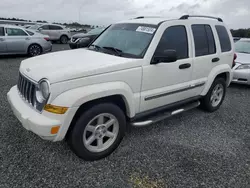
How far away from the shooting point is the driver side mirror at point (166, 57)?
2916 millimetres

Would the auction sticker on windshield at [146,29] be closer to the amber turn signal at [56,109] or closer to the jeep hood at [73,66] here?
the jeep hood at [73,66]

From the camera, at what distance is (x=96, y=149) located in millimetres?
2857

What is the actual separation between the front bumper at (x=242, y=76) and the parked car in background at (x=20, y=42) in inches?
340

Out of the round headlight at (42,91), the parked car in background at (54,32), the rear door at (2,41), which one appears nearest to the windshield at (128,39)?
the round headlight at (42,91)

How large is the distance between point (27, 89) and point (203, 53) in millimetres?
2951

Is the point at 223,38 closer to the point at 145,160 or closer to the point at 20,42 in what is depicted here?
the point at 145,160

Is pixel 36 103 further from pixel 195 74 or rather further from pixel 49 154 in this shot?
pixel 195 74

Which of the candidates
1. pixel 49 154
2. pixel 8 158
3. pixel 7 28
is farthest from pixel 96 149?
pixel 7 28

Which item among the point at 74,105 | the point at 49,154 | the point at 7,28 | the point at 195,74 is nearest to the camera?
the point at 74,105

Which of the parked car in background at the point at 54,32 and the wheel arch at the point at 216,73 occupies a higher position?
the wheel arch at the point at 216,73

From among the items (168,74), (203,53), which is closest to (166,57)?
(168,74)

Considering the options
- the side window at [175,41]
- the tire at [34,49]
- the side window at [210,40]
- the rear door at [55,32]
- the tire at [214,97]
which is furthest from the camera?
the rear door at [55,32]

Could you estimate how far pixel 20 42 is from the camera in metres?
9.88

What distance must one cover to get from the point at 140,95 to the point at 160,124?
3.81 feet
